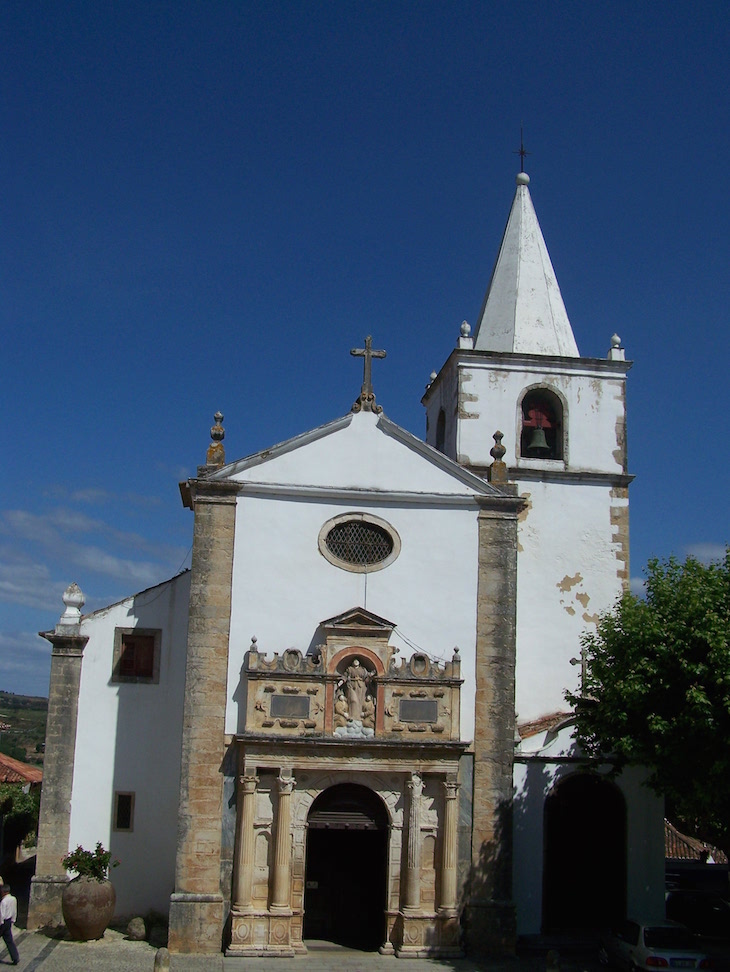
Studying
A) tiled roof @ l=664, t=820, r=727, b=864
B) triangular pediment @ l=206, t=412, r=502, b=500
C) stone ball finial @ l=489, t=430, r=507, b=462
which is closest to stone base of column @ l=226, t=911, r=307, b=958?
triangular pediment @ l=206, t=412, r=502, b=500

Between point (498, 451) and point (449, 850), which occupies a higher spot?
point (498, 451)

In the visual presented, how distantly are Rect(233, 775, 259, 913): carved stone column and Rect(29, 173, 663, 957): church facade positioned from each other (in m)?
0.04

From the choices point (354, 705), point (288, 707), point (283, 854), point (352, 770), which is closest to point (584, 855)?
point (352, 770)

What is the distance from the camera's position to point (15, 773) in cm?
4109

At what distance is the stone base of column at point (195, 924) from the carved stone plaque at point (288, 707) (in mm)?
3712

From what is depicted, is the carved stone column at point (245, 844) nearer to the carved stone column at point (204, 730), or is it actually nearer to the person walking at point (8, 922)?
the carved stone column at point (204, 730)

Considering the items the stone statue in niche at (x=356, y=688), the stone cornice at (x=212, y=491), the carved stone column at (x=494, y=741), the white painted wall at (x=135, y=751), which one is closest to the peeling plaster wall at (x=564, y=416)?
the carved stone column at (x=494, y=741)

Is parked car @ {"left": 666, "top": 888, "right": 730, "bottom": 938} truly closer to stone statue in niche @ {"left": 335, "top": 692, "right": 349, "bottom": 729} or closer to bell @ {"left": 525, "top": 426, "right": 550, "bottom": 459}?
stone statue in niche @ {"left": 335, "top": 692, "right": 349, "bottom": 729}

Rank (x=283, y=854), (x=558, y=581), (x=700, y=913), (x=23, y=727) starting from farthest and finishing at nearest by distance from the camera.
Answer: (x=23, y=727)
(x=700, y=913)
(x=558, y=581)
(x=283, y=854)

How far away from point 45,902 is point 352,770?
24.8 ft

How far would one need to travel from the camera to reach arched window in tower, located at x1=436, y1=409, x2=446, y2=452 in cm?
2830

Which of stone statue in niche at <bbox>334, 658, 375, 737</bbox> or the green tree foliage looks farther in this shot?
stone statue in niche at <bbox>334, 658, 375, 737</bbox>

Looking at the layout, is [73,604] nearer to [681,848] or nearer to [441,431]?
[441,431]

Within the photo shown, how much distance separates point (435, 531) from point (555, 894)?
26.4 feet
